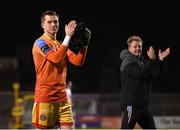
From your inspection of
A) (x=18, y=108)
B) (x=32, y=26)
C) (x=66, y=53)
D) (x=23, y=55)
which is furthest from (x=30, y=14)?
(x=66, y=53)

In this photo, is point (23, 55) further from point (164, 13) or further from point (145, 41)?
point (164, 13)

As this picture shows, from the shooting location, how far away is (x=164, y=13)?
24.3 metres

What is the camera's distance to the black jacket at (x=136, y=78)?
677cm

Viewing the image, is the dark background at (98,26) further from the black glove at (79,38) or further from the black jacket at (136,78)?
the black glove at (79,38)

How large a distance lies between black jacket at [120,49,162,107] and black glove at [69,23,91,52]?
1.48 meters

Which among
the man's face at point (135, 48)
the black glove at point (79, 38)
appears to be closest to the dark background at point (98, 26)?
the man's face at point (135, 48)

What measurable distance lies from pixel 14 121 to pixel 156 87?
266 inches

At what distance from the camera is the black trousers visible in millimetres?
6895

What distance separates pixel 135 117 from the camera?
6.89 metres

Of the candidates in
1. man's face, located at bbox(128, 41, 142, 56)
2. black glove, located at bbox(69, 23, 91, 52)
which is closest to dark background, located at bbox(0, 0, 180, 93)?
man's face, located at bbox(128, 41, 142, 56)

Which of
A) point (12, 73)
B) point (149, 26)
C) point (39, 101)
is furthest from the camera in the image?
point (149, 26)

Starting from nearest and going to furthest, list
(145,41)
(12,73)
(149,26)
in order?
(12,73), (145,41), (149,26)

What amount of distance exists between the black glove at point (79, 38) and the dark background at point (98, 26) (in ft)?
49.4

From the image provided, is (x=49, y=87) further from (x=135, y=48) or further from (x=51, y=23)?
(x=135, y=48)
